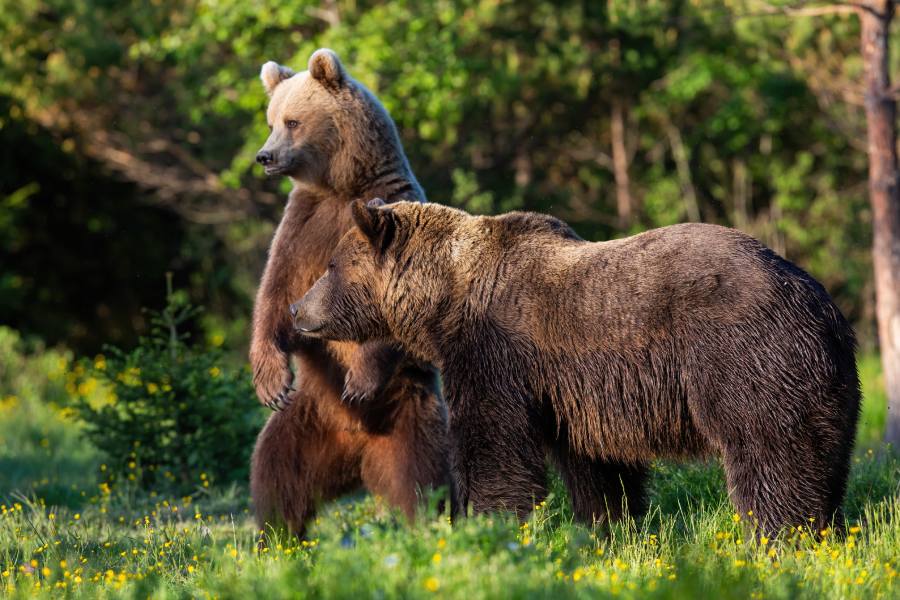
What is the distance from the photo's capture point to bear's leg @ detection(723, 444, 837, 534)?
4992mm

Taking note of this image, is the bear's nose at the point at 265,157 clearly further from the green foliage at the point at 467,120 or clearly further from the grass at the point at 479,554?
the green foliage at the point at 467,120

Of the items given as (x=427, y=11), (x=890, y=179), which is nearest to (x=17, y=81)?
(x=427, y=11)

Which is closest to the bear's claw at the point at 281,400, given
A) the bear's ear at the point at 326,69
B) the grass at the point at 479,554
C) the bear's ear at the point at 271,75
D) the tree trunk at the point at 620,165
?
the grass at the point at 479,554

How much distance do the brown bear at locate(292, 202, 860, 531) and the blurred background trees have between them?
10006 mm

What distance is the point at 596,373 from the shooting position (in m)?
5.34

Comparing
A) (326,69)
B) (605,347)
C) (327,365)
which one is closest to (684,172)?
(326,69)

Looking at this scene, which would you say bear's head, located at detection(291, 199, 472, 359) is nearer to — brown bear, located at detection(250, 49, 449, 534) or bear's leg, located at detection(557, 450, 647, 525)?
brown bear, located at detection(250, 49, 449, 534)

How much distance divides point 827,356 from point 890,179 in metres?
5.97

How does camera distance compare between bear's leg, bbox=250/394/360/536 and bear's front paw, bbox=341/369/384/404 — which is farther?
bear's leg, bbox=250/394/360/536

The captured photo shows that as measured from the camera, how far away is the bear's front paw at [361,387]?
6.19m

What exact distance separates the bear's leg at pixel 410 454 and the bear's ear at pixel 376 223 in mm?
905

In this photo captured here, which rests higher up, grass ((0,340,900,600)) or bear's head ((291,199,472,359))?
bear's head ((291,199,472,359))

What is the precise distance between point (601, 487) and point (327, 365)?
5.53 ft

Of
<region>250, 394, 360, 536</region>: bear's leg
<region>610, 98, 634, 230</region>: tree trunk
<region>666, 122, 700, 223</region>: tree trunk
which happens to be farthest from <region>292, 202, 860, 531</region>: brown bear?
<region>610, 98, 634, 230</region>: tree trunk
